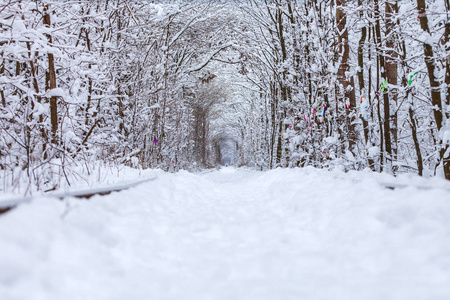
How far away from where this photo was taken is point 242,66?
57.6 feet

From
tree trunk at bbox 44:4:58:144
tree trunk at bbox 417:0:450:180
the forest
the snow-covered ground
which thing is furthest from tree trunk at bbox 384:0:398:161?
tree trunk at bbox 44:4:58:144

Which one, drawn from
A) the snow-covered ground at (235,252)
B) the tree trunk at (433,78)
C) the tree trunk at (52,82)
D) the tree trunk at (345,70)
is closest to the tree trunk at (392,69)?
the tree trunk at (345,70)

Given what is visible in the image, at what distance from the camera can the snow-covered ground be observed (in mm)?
1395

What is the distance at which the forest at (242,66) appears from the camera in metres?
5.04

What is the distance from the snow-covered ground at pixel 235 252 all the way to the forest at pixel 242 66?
212 centimetres

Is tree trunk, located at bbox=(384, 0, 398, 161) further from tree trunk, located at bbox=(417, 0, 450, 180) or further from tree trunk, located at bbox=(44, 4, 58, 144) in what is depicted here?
tree trunk, located at bbox=(44, 4, 58, 144)

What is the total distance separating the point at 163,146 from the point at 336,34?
9.56 metres

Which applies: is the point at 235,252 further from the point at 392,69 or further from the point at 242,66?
the point at 242,66

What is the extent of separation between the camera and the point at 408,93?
5.68 m

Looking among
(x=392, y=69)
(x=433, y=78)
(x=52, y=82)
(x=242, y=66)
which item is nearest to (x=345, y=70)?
(x=392, y=69)

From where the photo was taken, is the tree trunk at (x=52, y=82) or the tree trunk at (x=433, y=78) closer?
the tree trunk at (x=433, y=78)

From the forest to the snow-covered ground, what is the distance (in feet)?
6.94

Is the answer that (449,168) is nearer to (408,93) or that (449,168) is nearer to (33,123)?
(408,93)

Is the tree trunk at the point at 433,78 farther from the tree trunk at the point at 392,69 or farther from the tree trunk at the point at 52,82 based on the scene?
the tree trunk at the point at 52,82
